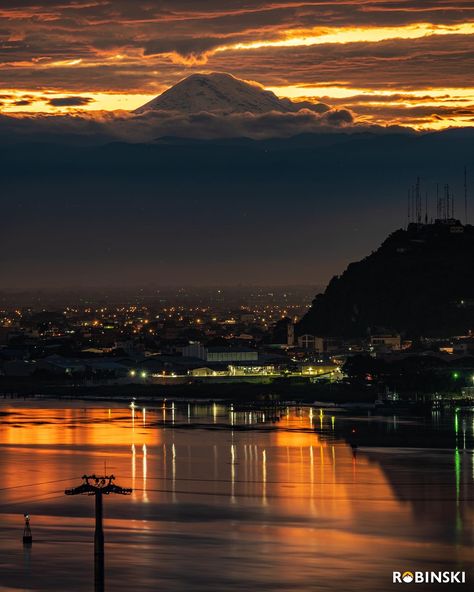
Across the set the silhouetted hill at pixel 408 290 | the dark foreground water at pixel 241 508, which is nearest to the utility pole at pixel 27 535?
the dark foreground water at pixel 241 508

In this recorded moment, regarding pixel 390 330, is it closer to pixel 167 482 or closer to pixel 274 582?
pixel 167 482

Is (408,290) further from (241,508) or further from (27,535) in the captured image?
(27,535)

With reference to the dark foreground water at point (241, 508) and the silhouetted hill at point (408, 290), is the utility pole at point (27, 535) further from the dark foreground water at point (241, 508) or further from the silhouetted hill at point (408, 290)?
the silhouetted hill at point (408, 290)

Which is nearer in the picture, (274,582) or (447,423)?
(274,582)

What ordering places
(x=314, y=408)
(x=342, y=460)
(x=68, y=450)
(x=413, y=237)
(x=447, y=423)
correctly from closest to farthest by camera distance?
(x=342, y=460) → (x=68, y=450) → (x=447, y=423) → (x=314, y=408) → (x=413, y=237)

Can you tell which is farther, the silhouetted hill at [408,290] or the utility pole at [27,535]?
the silhouetted hill at [408,290]

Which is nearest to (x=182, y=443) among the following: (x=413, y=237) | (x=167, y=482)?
(x=167, y=482)

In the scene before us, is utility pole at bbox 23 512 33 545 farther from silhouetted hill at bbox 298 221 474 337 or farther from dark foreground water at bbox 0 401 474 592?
silhouetted hill at bbox 298 221 474 337
